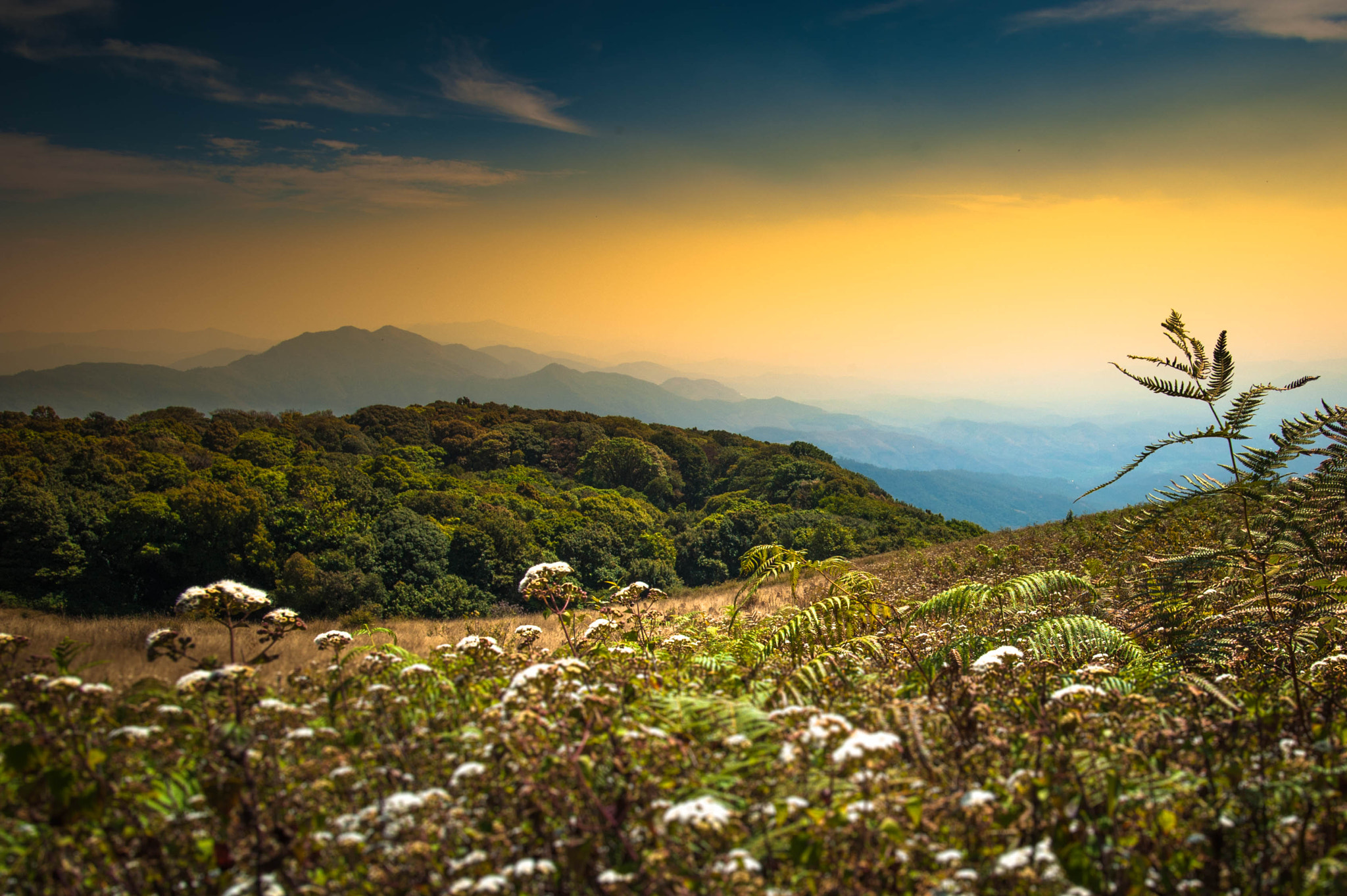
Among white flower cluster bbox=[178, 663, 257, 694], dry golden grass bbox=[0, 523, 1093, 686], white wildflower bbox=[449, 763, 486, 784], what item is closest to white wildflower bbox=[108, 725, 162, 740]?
white flower cluster bbox=[178, 663, 257, 694]

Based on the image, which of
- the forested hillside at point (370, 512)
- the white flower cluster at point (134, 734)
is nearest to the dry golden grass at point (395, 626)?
the white flower cluster at point (134, 734)

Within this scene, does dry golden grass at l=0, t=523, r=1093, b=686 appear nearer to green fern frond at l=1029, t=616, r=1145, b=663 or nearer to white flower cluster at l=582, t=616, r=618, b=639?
white flower cluster at l=582, t=616, r=618, b=639

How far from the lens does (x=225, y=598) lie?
406 centimetres

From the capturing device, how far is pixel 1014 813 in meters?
2.44

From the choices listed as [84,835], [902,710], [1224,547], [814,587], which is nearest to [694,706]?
[902,710]

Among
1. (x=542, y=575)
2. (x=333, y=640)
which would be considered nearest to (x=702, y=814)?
(x=542, y=575)

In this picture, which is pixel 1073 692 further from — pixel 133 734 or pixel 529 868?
pixel 133 734

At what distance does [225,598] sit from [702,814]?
11.6 ft

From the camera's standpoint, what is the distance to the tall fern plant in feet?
15.2

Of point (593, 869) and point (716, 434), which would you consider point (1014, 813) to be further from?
point (716, 434)

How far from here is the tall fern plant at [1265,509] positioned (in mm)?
4645

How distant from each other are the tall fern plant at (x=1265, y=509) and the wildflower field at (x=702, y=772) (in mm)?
37

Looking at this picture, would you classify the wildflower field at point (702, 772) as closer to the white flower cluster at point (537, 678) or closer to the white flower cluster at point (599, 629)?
the white flower cluster at point (537, 678)

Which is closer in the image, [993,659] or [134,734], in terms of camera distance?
[134,734]
